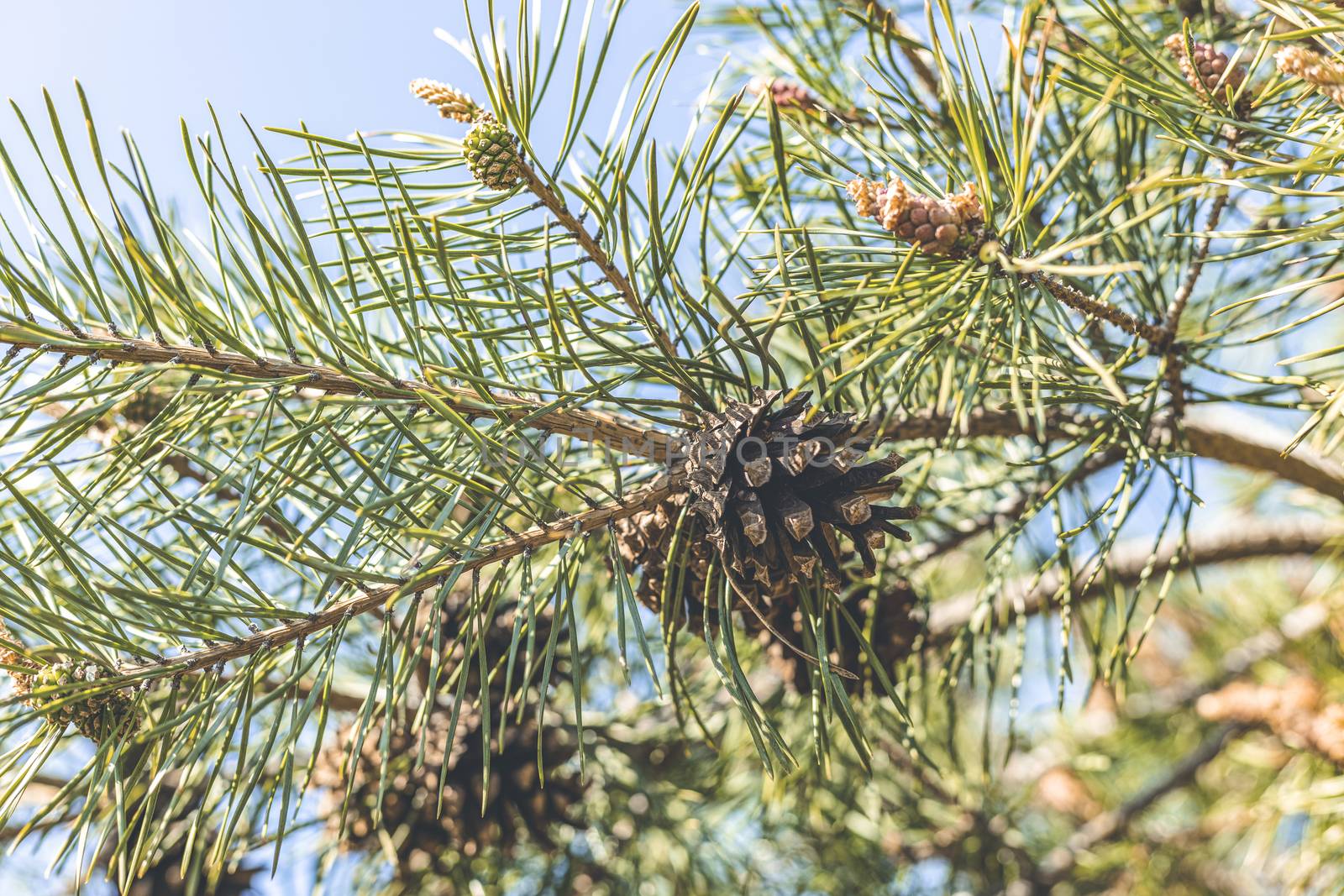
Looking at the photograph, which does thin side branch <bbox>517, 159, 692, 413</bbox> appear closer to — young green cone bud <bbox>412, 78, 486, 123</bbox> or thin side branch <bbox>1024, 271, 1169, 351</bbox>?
young green cone bud <bbox>412, 78, 486, 123</bbox>

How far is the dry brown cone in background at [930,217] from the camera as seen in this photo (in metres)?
0.50

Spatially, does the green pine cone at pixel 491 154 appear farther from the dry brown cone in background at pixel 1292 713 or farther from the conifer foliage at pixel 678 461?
the dry brown cone in background at pixel 1292 713

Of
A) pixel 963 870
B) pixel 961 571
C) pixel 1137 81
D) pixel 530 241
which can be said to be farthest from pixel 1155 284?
pixel 961 571

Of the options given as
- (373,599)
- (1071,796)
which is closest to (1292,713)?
→ (1071,796)

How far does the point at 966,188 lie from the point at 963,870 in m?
0.97

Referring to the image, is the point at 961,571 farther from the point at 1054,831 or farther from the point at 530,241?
the point at 530,241

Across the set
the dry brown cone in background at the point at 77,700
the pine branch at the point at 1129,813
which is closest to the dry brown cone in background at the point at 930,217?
the dry brown cone in background at the point at 77,700

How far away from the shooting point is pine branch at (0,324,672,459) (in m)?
0.52

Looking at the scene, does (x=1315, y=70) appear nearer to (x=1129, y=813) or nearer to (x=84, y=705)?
(x=84, y=705)

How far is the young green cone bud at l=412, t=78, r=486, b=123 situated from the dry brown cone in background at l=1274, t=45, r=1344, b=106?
45cm

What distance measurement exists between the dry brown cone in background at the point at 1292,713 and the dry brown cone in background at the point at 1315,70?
783 millimetres

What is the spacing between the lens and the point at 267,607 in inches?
20.1

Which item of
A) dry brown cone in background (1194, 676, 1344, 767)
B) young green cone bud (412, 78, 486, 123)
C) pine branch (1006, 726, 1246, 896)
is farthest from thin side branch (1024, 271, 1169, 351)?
pine branch (1006, 726, 1246, 896)

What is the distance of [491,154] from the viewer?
561 millimetres
